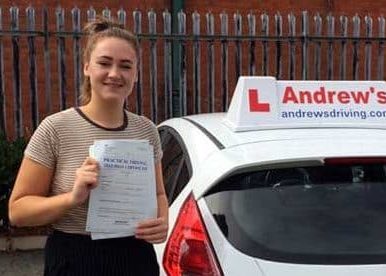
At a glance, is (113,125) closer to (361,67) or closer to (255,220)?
(255,220)

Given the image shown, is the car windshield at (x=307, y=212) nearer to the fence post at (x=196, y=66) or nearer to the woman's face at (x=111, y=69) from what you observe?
the woman's face at (x=111, y=69)

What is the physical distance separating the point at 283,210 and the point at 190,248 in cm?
37

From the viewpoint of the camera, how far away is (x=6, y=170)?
5969mm

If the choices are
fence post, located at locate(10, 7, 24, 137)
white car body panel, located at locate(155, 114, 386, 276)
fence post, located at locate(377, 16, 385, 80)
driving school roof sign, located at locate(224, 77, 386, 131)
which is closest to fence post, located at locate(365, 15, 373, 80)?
fence post, located at locate(377, 16, 385, 80)

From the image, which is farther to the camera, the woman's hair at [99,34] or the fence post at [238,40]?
the fence post at [238,40]

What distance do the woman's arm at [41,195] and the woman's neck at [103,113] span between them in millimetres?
196

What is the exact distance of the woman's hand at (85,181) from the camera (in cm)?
214

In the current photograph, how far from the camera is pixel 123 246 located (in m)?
2.33

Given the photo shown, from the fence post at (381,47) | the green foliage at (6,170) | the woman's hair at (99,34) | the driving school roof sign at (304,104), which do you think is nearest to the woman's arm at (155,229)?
the woman's hair at (99,34)

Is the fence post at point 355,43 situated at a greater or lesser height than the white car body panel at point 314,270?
greater

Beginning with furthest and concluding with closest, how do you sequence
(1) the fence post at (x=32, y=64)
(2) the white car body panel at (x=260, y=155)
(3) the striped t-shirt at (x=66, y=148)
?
1. (1) the fence post at (x=32, y=64)
2. (2) the white car body panel at (x=260, y=155)
3. (3) the striped t-shirt at (x=66, y=148)

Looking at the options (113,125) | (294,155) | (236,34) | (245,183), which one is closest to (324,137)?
(294,155)

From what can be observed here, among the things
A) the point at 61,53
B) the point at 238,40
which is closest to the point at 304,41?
the point at 238,40

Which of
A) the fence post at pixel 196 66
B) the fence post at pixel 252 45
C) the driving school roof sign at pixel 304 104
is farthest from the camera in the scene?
the fence post at pixel 252 45
